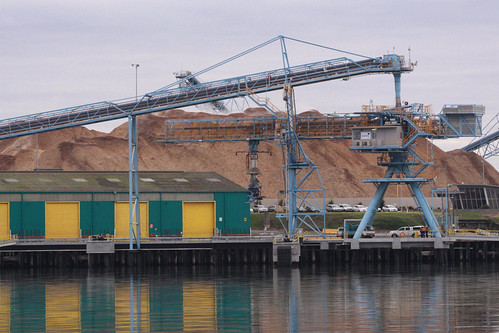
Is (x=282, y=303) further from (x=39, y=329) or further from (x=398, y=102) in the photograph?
(x=398, y=102)

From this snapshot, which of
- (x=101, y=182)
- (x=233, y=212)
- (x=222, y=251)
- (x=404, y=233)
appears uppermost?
(x=101, y=182)

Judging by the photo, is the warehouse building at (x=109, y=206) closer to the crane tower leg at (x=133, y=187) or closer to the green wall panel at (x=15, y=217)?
the green wall panel at (x=15, y=217)

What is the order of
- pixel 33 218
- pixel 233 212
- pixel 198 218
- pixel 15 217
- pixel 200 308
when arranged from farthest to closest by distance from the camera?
pixel 233 212 < pixel 198 218 < pixel 33 218 < pixel 15 217 < pixel 200 308

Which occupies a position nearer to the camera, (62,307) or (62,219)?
(62,307)

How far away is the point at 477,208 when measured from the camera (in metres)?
137

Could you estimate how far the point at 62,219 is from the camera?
8700 centimetres

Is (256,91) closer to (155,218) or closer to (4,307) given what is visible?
(155,218)

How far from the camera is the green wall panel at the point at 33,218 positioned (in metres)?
85.7

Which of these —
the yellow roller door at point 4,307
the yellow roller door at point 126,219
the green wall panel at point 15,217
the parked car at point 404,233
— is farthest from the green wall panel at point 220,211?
the yellow roller door at point 4,307

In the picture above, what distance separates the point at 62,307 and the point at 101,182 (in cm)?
3929

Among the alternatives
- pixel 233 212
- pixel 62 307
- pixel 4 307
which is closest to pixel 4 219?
pixel 233 212

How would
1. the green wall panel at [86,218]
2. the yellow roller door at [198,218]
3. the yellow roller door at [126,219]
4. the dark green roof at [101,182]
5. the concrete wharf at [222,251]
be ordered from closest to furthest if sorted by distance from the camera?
the concrete wharf at [222,251]
the green wall panel at [86,218]
the dark green roof at [101,182]
the yellow roller door at [126,219]
the yellow roller door at [198,218]

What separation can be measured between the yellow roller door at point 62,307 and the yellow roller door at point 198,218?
77.0 ft

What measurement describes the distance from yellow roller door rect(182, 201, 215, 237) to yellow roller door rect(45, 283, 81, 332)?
23.5 metres
